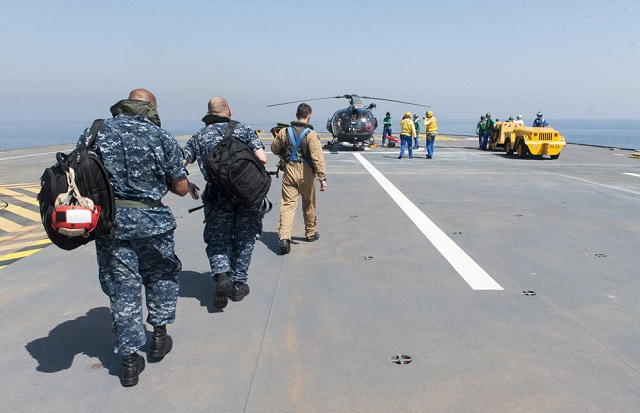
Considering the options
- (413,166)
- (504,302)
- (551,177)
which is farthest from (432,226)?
(413,166)

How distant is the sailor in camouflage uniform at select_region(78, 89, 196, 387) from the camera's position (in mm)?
2812

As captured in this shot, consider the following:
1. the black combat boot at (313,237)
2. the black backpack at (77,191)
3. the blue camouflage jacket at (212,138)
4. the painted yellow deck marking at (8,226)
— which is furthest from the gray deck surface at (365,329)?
the painted yellow deck marking at (8,226)

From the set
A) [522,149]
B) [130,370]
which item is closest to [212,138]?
[130,370]

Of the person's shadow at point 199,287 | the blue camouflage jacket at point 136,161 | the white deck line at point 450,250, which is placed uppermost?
the blue camouflage jacket at point 136,161

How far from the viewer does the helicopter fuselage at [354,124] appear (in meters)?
20.3

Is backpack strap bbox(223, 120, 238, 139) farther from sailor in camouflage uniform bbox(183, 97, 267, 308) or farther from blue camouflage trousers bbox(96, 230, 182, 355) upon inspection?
blue camouflage trousers bbox(96, 230, 182, 355)

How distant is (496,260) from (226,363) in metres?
3.28

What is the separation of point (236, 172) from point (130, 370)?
5.28ft

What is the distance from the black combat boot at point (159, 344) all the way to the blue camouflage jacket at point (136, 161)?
0.69 m

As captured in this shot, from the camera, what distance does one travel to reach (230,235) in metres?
4.10

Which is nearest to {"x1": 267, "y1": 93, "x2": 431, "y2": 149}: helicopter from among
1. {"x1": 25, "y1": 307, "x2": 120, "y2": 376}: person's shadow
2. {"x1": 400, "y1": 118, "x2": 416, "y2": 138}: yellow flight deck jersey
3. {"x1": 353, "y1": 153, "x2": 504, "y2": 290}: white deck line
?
{"x1": 400, "y1": 118, "x2": 416, "y2": 138}: yellow flight deck jersey

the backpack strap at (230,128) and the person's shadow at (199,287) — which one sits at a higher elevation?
the backpack strap at (230,128)

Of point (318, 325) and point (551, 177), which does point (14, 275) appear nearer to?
point (318, 325)

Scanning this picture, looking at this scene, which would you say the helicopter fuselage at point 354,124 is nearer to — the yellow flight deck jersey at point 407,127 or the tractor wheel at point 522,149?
the yellow flight deck jersey at point 407,127
